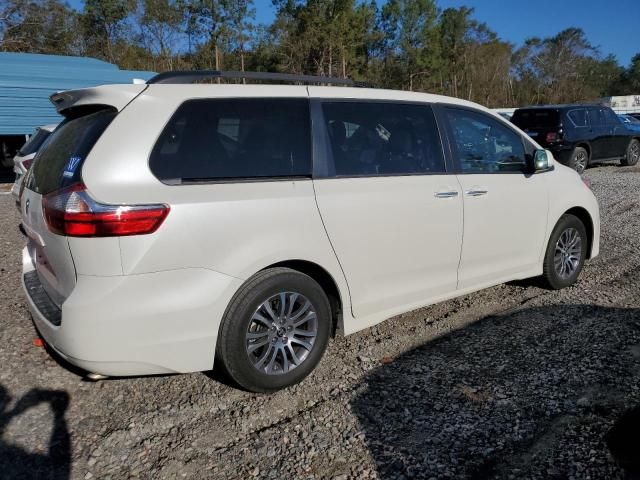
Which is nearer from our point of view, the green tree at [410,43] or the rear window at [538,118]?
the rear window at [538,118]

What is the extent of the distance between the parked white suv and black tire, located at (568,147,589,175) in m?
10.5

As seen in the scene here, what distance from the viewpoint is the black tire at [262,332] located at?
117 inches

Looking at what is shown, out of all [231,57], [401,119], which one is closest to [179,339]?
[401,119]

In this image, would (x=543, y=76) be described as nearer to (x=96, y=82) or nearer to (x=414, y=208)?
(x=96, y=82)

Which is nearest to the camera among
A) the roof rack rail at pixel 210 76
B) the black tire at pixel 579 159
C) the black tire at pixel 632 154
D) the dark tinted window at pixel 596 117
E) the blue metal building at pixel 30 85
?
the roof rack rail at pixel 210 76

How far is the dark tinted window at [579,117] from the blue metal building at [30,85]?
522 inches

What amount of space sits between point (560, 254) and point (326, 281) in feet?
8.79

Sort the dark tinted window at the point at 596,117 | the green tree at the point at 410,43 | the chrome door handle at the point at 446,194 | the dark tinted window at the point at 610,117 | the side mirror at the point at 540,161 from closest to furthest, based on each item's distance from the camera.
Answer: the chrome door handle at the point at 446,194, the side mirror at the point at 540,161, the dark tinted window at the point at 596,117, the dark tinted window at the point at 610,117, the green tree at the point at 410,43

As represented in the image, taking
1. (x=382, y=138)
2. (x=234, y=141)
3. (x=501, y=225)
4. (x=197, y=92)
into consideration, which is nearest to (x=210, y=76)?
(x=197, y=92)

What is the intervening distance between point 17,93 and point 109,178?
15141 mm

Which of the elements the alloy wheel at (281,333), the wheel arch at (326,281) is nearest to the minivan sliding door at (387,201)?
the wheel arch at (326,281)

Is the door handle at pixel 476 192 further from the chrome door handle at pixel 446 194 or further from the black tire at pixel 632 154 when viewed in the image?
the black tire at pixel 632 154

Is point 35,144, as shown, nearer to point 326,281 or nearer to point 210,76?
point 210,76

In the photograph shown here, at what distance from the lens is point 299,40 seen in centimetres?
3591
